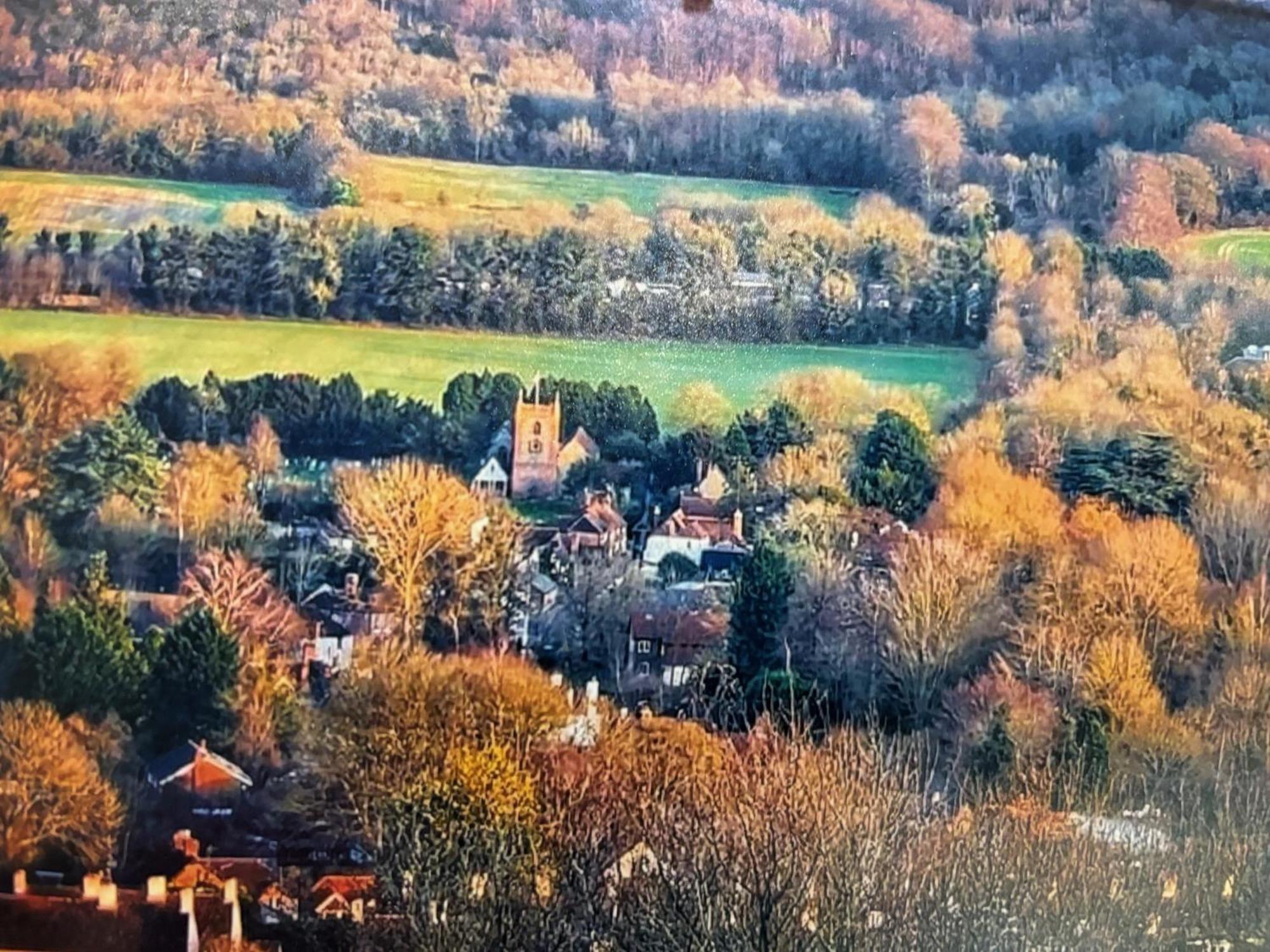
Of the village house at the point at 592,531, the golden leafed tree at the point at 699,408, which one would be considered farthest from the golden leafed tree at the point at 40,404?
the golden leafed tree at the point at 699,408

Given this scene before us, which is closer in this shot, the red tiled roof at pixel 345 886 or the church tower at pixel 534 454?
the red tiled roof at pixel 345 886

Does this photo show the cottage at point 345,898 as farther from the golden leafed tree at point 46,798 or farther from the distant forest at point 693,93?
the distant forest at point 693,93

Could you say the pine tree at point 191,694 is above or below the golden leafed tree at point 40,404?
below

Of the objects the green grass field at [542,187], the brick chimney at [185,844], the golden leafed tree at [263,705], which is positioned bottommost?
the brick chimney at [185,844]

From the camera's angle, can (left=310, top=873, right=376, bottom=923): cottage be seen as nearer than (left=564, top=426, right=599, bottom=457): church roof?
Yes

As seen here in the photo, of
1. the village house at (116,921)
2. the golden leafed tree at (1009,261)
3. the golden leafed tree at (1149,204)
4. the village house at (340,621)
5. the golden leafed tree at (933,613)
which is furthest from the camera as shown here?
the golden leafed tree at (1149,204)

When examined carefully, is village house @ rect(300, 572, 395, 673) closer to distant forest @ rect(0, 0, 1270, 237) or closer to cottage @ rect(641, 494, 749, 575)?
cottage @ rect(641, 494, 749, 575)

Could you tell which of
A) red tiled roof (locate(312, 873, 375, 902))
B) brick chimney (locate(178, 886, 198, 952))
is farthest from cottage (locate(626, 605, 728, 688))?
brick chimney (locate(178, 886, 198, 952))
